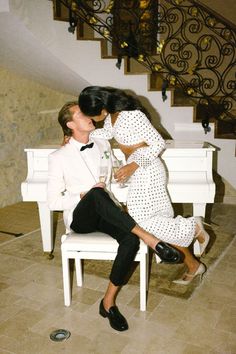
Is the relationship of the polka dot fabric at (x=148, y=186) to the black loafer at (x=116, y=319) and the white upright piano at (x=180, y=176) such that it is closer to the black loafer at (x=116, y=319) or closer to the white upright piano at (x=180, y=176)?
the white upright piano at (x=180, y=176)

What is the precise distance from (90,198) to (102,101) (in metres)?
0.64

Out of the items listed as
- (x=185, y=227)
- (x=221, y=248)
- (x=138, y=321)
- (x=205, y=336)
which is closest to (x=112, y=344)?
(x=138, y=321)

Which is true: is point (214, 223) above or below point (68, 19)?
below

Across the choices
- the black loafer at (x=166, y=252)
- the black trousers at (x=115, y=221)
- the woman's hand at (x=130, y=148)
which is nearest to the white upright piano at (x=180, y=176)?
the woman's hand at (x=130, y=148)

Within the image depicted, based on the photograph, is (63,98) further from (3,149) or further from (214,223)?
(214,223)

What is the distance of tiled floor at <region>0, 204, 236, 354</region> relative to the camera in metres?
2.11

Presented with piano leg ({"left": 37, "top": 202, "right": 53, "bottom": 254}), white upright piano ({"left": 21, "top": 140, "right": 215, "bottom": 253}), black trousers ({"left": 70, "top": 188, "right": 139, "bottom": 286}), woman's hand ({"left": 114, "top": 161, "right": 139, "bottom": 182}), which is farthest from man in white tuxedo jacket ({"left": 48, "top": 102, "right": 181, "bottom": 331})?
piano leg ({"left": 37, "top": 202, "right": 53, "bottom": 254})

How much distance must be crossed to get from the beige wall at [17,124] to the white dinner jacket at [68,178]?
238 cm

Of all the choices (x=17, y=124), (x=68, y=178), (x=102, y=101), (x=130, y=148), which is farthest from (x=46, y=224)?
(x=17, y=124)

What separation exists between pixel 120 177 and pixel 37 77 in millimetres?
2972

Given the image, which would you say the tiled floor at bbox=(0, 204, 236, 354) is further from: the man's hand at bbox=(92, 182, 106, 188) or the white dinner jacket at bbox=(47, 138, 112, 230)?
the man's hand at bbox=(92, 182, 106, 188)

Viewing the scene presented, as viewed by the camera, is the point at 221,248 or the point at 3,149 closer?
the point at 221,248

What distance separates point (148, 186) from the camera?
2.54 metres

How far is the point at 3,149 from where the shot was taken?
16.7 ft
